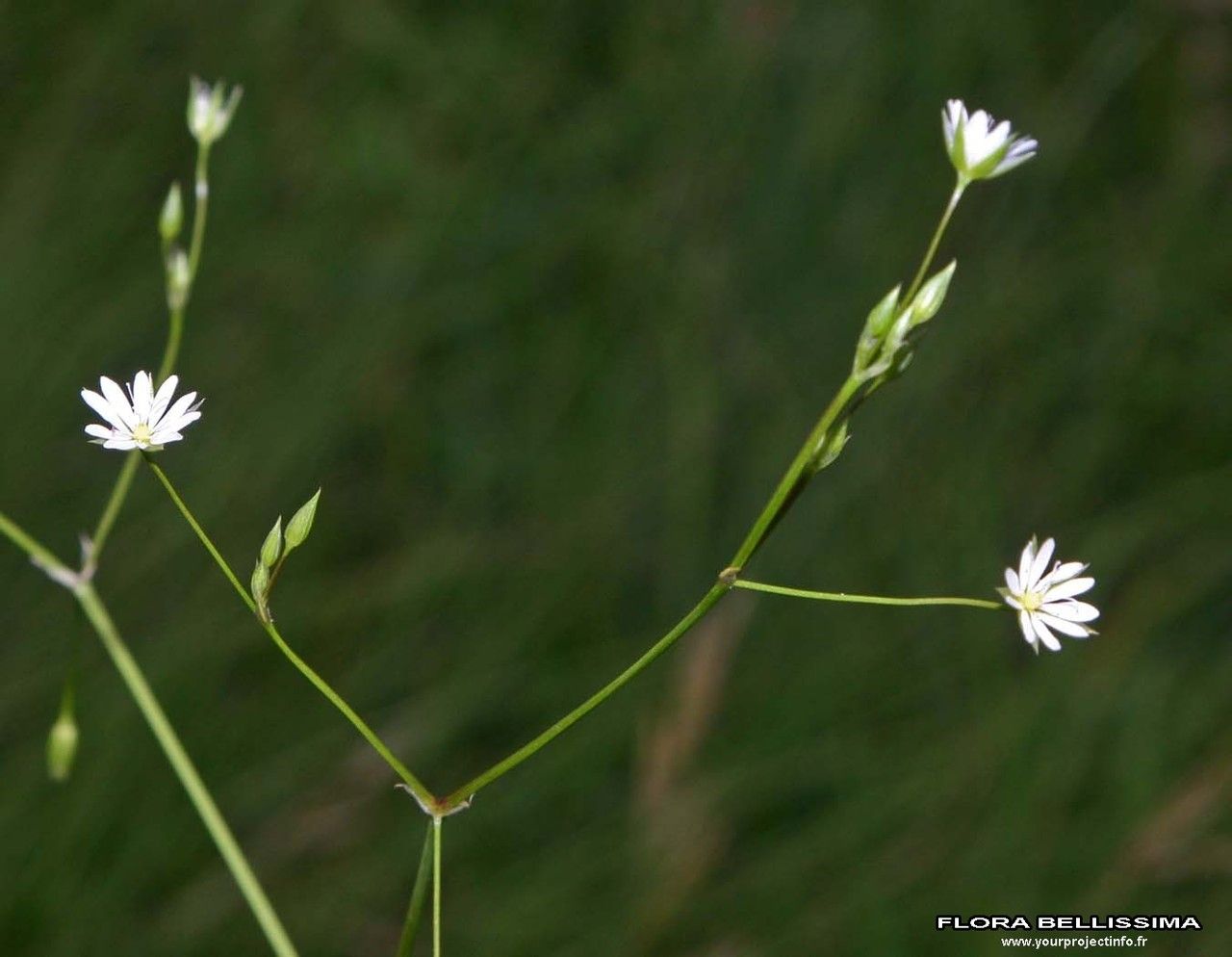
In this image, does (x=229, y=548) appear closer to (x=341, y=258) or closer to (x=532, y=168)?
(x=341, y=258)

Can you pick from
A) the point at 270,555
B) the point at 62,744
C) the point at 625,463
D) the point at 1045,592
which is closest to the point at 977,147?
the point at 1045,592

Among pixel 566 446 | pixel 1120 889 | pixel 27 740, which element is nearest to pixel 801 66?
pixel 566 446

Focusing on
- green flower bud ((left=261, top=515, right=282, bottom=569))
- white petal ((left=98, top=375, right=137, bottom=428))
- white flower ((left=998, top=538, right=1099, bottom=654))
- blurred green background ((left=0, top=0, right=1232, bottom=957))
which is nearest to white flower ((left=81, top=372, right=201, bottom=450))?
white petal ((left=98, top=375, right=137, bottom=428))

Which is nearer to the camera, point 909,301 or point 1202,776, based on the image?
point 909,301

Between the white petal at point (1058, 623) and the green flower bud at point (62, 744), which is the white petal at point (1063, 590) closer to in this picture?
the white petal at point (1058, 623)

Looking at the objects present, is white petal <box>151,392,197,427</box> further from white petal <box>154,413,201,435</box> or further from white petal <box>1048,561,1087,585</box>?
white petal <box>1048,561,1087,585</box>

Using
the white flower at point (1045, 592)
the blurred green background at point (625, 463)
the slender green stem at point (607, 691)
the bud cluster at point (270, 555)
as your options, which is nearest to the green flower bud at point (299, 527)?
the bud cluster at point (270, 555)
